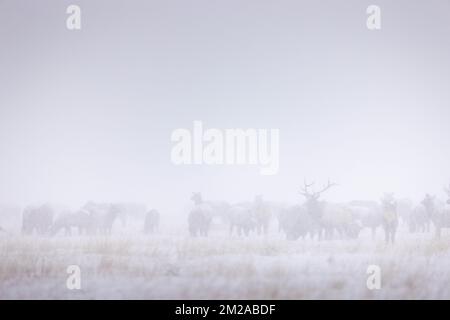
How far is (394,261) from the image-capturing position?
680 centimetres

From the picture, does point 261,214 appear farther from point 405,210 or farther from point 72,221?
point 72,221

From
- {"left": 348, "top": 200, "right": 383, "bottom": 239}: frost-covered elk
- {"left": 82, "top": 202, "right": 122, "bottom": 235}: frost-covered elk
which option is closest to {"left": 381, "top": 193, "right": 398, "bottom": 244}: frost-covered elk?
{"left": 348, "top": 200, "right": 383, "bottom": 239}: frost-covered elk

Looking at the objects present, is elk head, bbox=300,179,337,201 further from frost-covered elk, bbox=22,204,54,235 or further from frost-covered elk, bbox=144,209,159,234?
frost-covered elk, bbox=22,204,54,235

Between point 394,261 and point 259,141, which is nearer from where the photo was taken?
point 394,261

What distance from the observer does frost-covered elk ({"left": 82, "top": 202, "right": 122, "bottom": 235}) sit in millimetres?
7617

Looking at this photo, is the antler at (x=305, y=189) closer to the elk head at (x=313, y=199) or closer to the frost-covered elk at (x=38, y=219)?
the elk head at (x=313, y=199)

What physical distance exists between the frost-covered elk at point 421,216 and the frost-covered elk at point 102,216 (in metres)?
5.09

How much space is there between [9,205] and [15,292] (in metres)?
1.59

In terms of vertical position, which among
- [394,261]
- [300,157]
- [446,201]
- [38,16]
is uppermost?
[38,16]

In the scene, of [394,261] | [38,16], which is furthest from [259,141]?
[38,16]

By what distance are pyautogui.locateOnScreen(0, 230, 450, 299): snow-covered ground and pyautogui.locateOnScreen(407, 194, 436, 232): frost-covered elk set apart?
780 millimetres

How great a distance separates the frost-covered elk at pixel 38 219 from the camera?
24.2 feet

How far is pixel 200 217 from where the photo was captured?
7.61 meters
